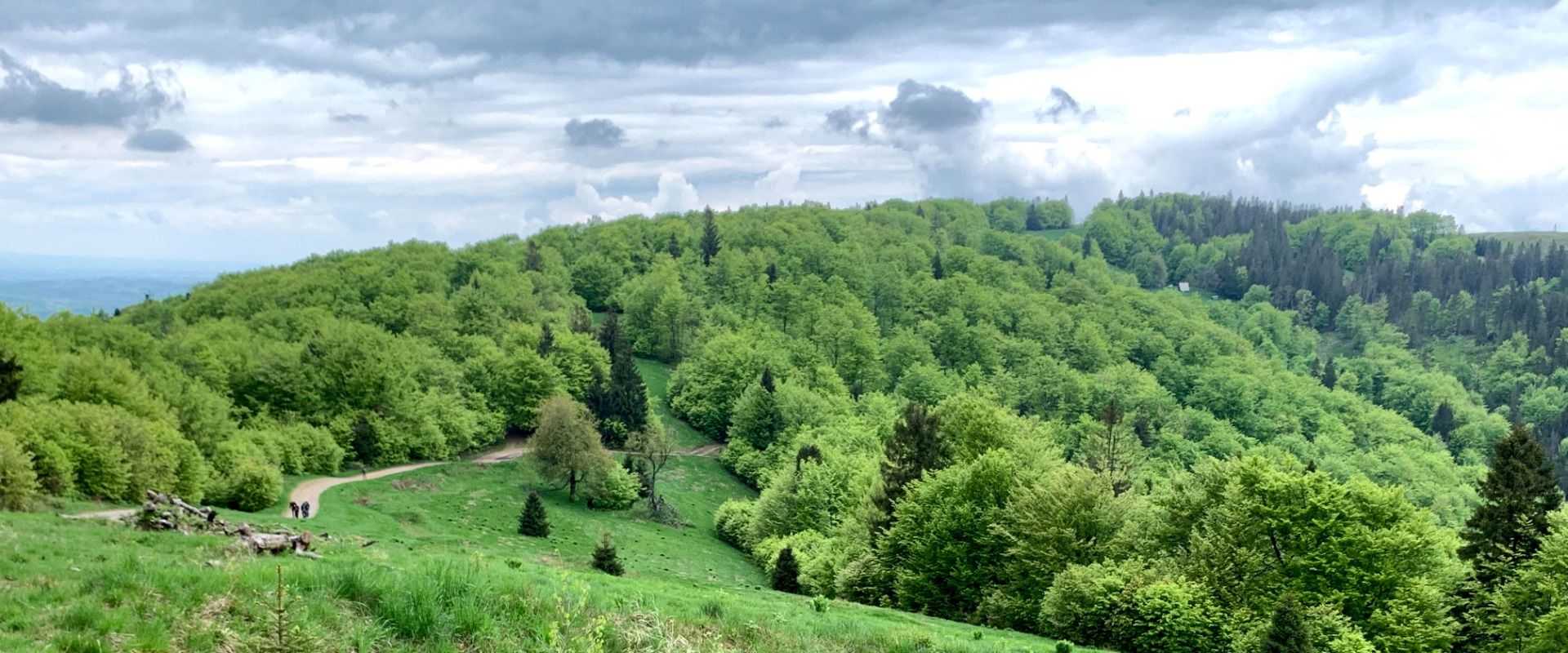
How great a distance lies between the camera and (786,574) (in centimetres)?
5319

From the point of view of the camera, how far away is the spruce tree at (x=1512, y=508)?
114 feet

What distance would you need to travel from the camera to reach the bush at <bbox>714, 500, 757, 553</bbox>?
247 ft

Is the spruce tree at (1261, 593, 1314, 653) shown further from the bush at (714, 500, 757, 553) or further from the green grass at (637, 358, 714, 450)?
the green grass at (637, 358, 714, 450)

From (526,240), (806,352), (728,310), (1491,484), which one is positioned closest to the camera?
(1491,484)

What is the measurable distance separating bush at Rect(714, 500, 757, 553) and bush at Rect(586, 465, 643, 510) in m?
7.77

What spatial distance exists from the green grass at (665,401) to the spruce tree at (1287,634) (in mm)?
81764

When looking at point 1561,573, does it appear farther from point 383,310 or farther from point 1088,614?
point 383,310

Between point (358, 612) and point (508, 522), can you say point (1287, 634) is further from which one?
point (508, 522)

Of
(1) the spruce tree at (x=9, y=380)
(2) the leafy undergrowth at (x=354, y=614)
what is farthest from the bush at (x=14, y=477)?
(2) the leafy undergrowth at (x=354, y=614)

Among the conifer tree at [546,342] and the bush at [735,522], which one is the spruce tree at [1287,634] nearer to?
the bush at [735,522]

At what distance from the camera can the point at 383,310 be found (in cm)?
11706

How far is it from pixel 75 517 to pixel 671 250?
168133 mm

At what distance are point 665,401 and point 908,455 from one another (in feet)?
227

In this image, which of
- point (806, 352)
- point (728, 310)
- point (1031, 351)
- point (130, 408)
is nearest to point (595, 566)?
point (130, 408)
